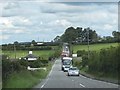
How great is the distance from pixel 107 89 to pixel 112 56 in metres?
21.2

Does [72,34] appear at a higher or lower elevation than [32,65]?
higher

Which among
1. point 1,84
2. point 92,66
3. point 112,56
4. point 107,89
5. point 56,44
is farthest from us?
point 56,44

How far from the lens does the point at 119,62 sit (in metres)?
44.4

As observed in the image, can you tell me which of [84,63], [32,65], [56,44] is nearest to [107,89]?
[84,63]

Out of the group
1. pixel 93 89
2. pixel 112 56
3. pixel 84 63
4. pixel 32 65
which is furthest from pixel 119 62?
pixel 32 65

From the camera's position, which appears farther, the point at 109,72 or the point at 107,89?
the point at 109,72

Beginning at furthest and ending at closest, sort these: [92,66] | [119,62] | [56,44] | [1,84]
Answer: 1. [56,44]
2. [92,66]
3. [119,62]
4. [1,84]

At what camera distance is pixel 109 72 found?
49.6 m

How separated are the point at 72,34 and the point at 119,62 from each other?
435ft

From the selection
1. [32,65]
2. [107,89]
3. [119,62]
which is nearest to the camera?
[107,89]

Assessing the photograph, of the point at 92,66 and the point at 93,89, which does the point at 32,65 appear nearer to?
the point at 92,66

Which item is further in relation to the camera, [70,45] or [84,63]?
[70,45]

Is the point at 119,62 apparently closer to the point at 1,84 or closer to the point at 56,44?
the point at 1,84

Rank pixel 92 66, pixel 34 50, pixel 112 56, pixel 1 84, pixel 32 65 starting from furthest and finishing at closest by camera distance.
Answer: pixel 34 50 < pixel 32 65 < pixel 92 66 < pixel 112 56 < pixel 1 84
